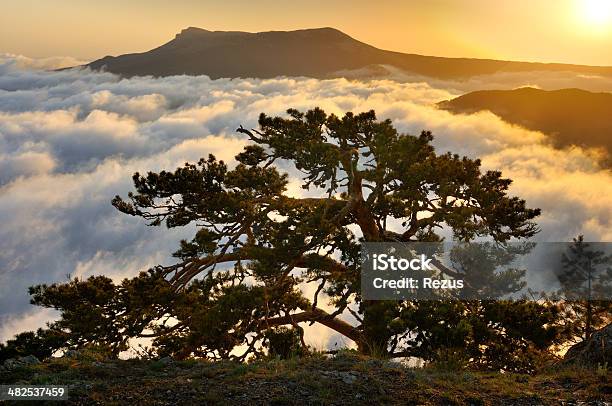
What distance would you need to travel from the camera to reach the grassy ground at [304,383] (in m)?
7.34

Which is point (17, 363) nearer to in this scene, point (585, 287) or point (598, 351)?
point (598, 351)

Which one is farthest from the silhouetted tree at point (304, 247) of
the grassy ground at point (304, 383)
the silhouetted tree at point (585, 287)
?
the grassy ground at point (304, 383)

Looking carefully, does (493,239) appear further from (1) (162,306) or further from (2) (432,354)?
(1) (162,306)

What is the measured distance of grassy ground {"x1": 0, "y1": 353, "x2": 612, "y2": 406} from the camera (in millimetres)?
7336

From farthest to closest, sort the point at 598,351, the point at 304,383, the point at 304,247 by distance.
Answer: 1. the point at 304,247
2. the point at 598,351
3. the point at 304,383

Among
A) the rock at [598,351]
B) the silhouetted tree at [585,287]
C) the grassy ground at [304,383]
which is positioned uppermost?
the silhouetted tree at [585,287]

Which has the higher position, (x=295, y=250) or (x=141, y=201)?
(x=141, y=201)

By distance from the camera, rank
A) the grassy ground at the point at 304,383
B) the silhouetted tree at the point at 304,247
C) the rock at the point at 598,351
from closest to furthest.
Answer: the grassy ground at the point at 304,383 < the rock at the point at 598,351 < the silhouetted tree at the point at 304,247

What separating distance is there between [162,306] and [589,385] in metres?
10.3

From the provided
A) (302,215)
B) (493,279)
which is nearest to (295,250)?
(302,215)

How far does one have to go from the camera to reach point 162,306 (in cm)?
1534

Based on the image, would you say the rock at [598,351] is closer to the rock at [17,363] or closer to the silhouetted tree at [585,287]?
the silhouetted tree at [585,287]

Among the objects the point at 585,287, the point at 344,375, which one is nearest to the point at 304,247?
the point at 344,375

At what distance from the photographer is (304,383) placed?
771cm
